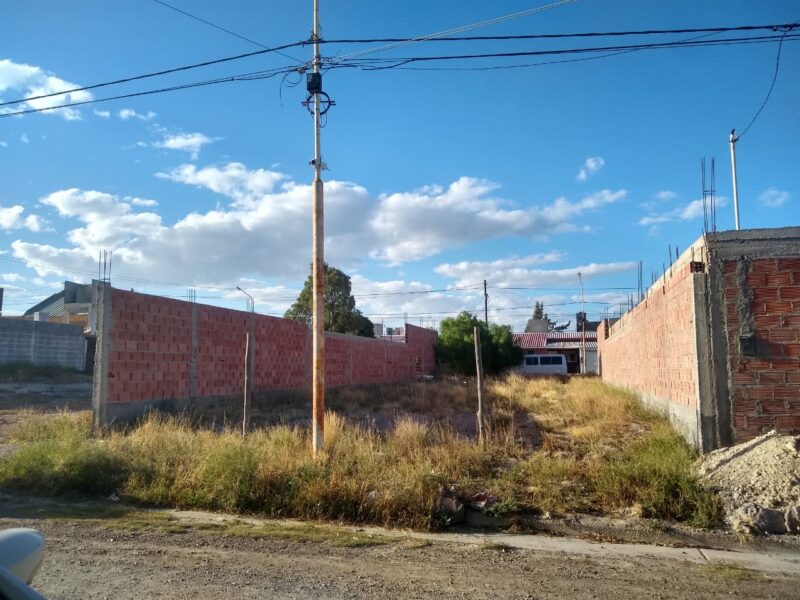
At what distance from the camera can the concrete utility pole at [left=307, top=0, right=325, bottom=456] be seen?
9523mm

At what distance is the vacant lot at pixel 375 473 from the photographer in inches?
274

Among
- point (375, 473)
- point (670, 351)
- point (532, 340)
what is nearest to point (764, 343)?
point (670, 351)

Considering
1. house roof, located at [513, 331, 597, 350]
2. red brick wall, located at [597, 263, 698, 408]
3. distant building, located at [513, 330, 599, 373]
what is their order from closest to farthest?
red brick wall, located at [597, 263, 698, 408], distant building, located at [513, 330, 599, 373], house roof, located at [513, 331, 597, 350]

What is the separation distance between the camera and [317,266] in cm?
1007

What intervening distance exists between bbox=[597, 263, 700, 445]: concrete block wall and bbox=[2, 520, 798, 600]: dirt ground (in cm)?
387

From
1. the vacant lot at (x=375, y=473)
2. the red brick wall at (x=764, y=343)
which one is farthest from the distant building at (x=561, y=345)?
the red brick wall at (x=764, y=343)

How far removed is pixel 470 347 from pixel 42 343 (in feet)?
87.2

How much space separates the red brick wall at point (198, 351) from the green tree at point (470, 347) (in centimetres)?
1558

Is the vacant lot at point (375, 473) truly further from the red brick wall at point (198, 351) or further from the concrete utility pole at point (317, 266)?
the red brick wall at point (198, 351)

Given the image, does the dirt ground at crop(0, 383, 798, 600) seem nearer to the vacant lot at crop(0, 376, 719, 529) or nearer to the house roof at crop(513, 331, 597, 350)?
the vacant lot at crop(0, 376, 719, 529)

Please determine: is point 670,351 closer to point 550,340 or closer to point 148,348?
point 148,348

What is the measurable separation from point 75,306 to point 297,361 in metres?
34.2

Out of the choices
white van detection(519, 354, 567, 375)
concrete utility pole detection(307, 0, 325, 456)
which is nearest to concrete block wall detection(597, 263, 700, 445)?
concrete utility pole detection(307, 0, 325, 456)

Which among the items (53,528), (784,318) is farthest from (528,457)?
(53,528)
